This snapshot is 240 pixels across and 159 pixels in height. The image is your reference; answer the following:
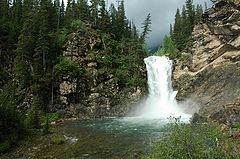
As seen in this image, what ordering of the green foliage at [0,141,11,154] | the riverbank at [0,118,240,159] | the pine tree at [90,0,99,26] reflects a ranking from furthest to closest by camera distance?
the pine tree at [90,0,99,26]
the green foliage at [0,141,11,154]
the riverbank at [0,118,240,159]

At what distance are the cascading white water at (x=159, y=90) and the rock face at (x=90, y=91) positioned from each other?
234cm

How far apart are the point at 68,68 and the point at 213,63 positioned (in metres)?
23.7

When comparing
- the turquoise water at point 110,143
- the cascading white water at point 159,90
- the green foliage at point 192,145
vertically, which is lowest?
the turquoise water at point 110,143

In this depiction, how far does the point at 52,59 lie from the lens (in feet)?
199

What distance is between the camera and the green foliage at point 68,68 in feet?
189

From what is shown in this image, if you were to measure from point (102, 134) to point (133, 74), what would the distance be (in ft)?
98.1

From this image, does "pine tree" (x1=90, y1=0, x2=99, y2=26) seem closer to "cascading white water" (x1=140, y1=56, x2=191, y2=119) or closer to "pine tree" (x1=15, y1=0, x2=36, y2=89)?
"cascading white water" (x1=140, y1=56, x2=191, y2=119)

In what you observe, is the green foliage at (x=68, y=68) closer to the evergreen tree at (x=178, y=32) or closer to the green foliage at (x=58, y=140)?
the green foliage at (x=58, y=140)

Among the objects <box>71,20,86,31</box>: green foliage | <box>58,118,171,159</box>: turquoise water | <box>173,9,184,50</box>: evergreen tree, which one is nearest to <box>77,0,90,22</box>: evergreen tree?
<box>71,20,86,31</box>: green foliage

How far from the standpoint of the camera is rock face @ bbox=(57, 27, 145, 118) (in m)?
55.9

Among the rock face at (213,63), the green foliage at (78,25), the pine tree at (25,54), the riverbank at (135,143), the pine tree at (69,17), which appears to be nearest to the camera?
the riverbank at (135,143)

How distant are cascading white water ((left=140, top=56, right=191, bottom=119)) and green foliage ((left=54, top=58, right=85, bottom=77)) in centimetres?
1297

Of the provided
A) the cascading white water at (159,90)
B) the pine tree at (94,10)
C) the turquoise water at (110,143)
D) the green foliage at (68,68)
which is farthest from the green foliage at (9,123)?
the pine tree at (94,10)

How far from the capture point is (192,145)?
1247cm
